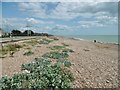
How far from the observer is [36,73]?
9.95 meters

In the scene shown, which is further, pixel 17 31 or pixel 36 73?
pixel 17 31

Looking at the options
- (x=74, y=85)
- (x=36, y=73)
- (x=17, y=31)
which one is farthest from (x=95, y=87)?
(x=17, y=31)

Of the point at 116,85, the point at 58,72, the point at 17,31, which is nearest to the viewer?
the point at 116,85

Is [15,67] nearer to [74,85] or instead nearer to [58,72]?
[58,72]

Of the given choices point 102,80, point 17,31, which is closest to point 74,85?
point 102,80

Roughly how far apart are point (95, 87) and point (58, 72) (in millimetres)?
1830

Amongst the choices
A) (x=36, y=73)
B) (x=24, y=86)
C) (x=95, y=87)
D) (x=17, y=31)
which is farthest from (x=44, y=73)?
(x=17, y=31)

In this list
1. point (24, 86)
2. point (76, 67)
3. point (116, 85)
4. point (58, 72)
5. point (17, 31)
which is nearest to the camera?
point (24, 86)

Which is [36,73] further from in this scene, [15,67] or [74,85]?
[15,67]

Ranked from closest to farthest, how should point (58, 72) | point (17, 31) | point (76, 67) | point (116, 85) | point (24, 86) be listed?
point (24, 86)
point (116, 85)
point (58, 72)
point (76, 67)
point (17, 31)

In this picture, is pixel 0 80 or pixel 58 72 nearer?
pixel 0 80

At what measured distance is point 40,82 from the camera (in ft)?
28.6

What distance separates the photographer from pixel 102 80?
9.72 meters

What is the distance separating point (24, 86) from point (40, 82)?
24.5 inches
